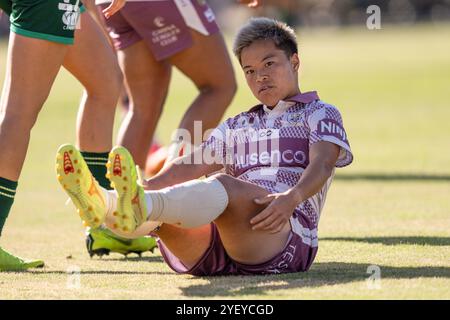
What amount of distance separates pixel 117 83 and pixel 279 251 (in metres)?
1.62

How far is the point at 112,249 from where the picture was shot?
5688mm

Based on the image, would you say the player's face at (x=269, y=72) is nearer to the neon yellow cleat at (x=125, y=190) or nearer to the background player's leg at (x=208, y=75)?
the neon yellow cleat at (x=125, y=190)

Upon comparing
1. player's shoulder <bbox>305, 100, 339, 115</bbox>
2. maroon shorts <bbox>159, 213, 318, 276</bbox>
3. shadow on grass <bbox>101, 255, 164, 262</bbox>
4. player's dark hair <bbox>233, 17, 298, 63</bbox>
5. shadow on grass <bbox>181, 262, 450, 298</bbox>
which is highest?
player's dark hair <bbox>233, 17, 298, 63</bbox>

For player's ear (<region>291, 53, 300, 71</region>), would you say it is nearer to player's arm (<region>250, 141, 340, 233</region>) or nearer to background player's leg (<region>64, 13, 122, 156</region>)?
player's arm (<region>250, 141, 340, 233</region>)

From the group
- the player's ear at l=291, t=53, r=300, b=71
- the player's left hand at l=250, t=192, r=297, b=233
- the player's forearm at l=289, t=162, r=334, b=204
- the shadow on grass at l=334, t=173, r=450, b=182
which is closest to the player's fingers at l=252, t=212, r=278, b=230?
the player's left hand at l=250, t=192, r=297, b=233

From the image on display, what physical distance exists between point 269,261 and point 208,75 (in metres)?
2.18

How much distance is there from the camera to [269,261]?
462 centimetres

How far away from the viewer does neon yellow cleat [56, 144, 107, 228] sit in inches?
166

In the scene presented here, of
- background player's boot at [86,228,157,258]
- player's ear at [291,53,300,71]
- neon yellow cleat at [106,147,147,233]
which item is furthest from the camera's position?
background player's boot at [86,228,157,258]

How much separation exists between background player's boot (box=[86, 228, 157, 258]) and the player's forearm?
4.77ft

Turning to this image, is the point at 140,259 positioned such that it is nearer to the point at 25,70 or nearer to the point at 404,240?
the point at 25,70

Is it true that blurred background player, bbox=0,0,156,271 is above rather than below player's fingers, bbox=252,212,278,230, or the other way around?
above

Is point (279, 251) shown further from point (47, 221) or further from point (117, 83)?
point (47, 221)
